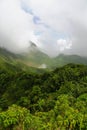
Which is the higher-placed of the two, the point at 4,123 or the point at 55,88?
the point at 55,88

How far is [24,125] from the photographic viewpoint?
68.0 meters

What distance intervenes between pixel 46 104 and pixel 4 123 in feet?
295

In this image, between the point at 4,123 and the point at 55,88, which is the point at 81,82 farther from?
the point at 4,123

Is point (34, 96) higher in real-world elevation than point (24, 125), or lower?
higher

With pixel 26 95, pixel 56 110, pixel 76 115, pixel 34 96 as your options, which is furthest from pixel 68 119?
pixel 26 95

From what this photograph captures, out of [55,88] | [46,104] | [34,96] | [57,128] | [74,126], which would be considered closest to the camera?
[74,126]

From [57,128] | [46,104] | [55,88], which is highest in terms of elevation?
[55,88]

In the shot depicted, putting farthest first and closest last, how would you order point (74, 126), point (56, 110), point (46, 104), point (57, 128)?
point (46, 104)
point (56, 110)
point (57, 128)
point (74, 126)

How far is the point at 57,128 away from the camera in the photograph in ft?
216

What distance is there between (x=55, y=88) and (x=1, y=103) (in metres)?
34.3

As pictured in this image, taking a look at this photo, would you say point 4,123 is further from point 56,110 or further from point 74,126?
point 56,110

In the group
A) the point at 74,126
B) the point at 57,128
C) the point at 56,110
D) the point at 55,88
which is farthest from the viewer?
the point at 55,88

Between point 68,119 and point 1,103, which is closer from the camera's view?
point 68,119

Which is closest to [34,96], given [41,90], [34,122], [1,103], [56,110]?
[41,90]
